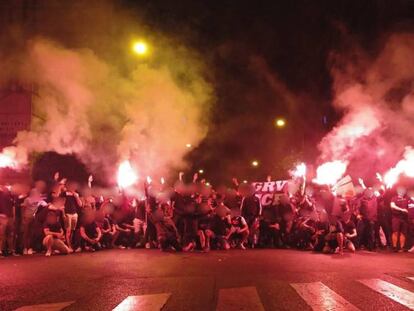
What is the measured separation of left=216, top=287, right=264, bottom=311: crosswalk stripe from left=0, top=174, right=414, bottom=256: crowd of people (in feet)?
17.2

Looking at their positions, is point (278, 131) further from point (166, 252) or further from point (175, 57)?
point (166, 252)

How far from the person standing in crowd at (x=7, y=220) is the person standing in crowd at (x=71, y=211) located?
1256 millimetres

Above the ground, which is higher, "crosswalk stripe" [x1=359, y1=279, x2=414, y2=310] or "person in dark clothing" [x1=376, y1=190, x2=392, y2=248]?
"person in dark clothing" [x1=376, y1=190, x2=392, y2=248]

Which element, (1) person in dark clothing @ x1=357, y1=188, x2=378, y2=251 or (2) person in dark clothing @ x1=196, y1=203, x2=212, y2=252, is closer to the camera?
(2) person in dark clothing @ x1=196, y1=203, x2=212, y2=252

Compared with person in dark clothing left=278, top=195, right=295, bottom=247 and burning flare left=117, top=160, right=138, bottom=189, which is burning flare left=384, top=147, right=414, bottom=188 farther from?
burning flare left=117, top=160, right=138, bottom=189

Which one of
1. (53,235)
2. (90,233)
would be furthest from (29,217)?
(90,233)

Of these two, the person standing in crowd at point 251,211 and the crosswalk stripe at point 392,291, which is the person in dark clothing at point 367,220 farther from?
the crosswalk stripe at point 392,291

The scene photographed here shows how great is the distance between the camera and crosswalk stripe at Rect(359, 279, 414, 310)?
18.9 feet

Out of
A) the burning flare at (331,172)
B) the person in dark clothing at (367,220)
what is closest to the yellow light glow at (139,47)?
the person in dark clothing at (367,220)

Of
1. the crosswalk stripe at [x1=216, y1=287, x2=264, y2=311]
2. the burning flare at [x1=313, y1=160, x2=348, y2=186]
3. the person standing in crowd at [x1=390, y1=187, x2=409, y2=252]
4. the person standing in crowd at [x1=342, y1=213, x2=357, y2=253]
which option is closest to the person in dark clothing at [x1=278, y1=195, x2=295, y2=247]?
the person standing in crowd at [x1=342, y1=213, x2=357, y2=253]

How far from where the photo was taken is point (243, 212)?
12.7 m

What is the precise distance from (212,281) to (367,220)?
672 centimetres

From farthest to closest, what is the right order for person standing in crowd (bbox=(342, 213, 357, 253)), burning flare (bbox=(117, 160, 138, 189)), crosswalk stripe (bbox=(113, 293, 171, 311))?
burning flare (bbox=(117, 160, 138, 189)), person standing in crowd (bbox=(342, 213, 357, 253)), crosswalk stripe (bbox=(113, 293, 171, 311))

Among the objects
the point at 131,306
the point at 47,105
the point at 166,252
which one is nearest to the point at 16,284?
the point at 131,306
